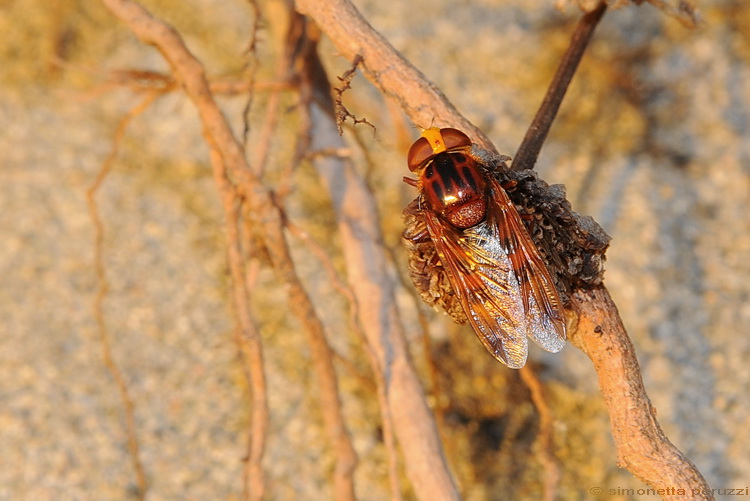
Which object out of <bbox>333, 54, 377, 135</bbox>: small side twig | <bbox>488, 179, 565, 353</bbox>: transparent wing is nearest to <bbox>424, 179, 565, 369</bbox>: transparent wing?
<bbox>488, 179, 565, 353</bbox>: transparent wing

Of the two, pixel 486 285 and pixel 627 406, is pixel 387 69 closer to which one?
pixel 486 285

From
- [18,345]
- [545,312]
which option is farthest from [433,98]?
[18,345]

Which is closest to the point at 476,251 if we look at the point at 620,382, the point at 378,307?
the point at 620,382

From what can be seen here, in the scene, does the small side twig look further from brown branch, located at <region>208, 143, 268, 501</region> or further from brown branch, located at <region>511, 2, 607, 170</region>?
brown branch, located at <region>208, 143, 268, 501</region>

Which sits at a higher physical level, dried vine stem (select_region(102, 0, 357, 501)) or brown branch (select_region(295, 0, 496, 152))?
brown branch (select_region(295, 0, 496, 152))

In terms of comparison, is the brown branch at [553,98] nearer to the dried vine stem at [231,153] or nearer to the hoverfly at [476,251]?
the hoverfly at [476,251]
